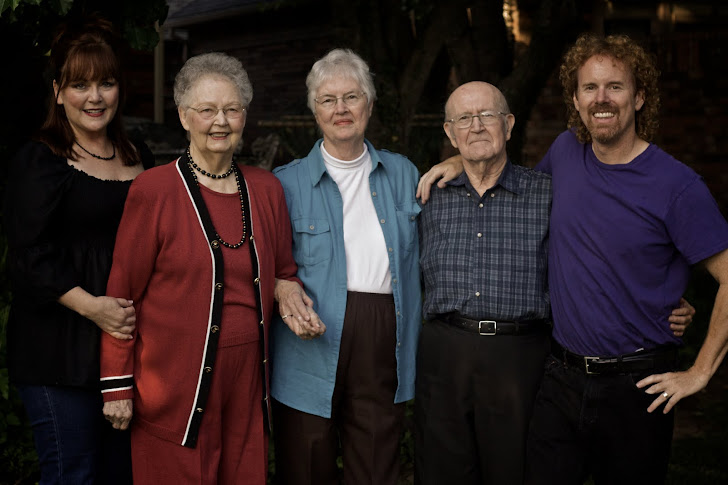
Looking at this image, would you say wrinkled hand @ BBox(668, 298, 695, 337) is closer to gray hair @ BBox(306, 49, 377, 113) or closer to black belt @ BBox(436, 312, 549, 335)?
black belt @ BBox(436, 312, 549, 335)

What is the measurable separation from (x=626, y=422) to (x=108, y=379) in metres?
1.96

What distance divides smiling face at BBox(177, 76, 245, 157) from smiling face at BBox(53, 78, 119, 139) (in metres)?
0.29

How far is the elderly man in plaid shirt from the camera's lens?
3.14 meters

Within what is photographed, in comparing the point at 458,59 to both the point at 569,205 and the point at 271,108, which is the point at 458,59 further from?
the point at 271,108

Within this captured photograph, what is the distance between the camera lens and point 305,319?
9.91ft

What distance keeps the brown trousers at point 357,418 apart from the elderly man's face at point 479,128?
740mm

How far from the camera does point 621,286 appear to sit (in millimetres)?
2920

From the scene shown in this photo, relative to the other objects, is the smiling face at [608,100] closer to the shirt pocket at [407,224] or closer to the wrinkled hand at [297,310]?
the shirt pocket at [407,224]

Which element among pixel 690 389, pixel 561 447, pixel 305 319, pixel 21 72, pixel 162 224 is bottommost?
pixel 561 447

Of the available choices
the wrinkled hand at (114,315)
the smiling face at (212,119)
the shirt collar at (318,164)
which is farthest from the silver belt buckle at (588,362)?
the wrinkled hand at (114,315)

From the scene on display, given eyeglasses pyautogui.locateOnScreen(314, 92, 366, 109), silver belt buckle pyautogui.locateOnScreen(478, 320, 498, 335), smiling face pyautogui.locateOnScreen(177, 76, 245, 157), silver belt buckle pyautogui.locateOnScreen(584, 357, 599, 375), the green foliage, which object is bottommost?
the green foliage

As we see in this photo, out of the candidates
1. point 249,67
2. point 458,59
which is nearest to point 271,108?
point 249,67

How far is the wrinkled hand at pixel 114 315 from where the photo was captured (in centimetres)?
280

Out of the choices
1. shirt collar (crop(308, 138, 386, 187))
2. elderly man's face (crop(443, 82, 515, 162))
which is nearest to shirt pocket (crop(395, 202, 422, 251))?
shirt collar (crop(308, 138, 386, 187))
